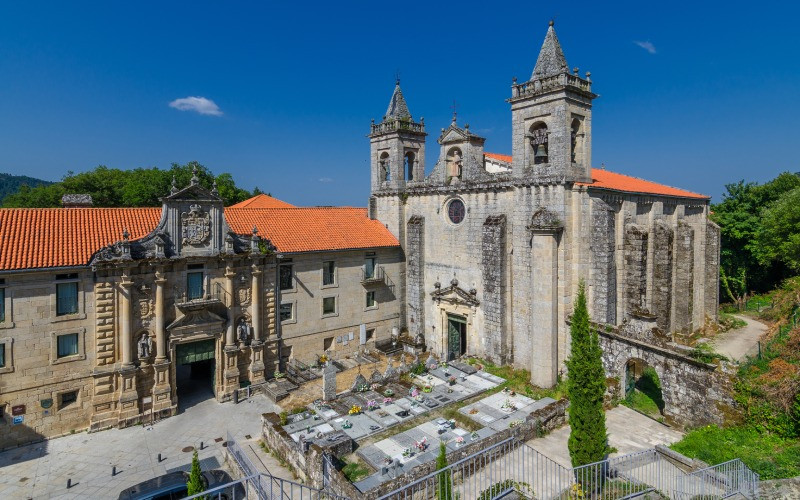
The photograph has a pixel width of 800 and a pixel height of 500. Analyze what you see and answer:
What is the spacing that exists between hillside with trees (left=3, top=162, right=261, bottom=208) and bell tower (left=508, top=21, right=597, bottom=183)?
1350 inches

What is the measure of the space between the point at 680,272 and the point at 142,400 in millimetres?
32770

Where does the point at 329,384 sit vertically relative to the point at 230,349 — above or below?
below

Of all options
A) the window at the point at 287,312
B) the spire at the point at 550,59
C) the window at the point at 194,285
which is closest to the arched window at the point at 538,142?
the spire at the point at 550,59

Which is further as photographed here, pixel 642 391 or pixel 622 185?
pixel 622 185

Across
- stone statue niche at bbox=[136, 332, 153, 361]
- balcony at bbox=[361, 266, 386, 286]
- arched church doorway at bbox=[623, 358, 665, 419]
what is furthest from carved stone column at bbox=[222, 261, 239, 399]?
arched church doorway at bbox=[623, 358, 665, 419]

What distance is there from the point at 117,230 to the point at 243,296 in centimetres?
692

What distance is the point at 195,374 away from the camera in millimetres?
27281

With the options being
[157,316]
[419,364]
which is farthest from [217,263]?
[419,364]

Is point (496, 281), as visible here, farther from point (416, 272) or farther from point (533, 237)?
point (416, 272)

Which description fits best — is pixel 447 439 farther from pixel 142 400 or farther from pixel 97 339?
pixel 97 339

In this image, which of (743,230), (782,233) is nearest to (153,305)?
(782,233)

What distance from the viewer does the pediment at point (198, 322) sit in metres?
22.5

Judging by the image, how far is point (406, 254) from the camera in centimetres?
3166

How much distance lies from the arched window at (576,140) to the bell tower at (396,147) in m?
11.5
